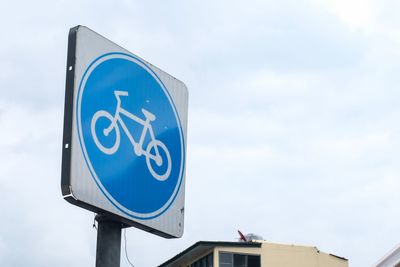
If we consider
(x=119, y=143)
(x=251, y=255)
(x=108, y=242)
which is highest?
(x=251, y=255)

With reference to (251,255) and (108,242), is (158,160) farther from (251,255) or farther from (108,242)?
(251,255)

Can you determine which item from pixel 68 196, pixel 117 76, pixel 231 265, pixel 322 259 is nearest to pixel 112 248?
pixel 68 196

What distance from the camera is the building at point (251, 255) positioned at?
53344 mm

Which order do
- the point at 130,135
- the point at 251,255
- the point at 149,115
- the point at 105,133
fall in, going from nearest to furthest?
the point at 105,133
the point at 130,135
the point at 149,115
the point at 251,255

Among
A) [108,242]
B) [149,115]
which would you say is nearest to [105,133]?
[149,115]

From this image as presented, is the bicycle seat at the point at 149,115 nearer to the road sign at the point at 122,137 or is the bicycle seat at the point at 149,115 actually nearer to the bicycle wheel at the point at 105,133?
the road sign at the point at 122,137

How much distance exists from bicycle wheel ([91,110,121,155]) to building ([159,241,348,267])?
49.0 m

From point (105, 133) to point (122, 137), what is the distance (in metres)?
0.12

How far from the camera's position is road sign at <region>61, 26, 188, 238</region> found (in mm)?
4102

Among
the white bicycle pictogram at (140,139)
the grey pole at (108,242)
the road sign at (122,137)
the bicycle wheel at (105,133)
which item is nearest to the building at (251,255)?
the road sign at (122,137)

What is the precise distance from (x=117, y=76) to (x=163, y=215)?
0.72m

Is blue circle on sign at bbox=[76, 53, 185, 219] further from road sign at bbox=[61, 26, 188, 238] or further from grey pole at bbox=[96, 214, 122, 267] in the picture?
grey pole at bbox=[96, 214, 122, 267]

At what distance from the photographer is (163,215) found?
460cm

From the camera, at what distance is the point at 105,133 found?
420cm
